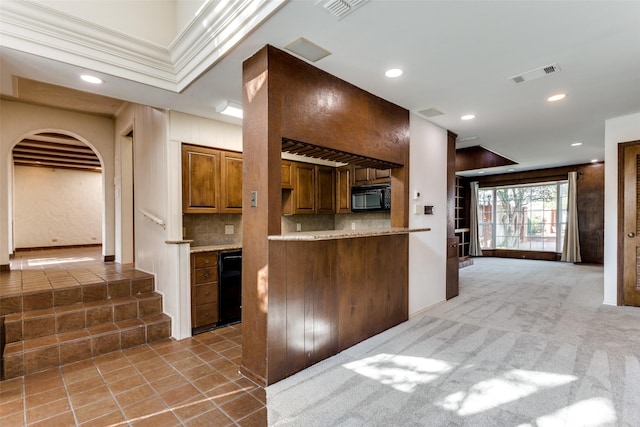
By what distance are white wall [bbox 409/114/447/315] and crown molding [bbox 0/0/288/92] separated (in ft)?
8.37

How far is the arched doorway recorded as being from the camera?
7.01 metres

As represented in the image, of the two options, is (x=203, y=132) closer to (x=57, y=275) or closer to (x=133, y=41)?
(x=133, y=41)

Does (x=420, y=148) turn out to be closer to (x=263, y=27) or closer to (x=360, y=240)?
(x=360, y=240)

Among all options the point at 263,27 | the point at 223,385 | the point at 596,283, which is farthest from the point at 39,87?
the point at 596,283

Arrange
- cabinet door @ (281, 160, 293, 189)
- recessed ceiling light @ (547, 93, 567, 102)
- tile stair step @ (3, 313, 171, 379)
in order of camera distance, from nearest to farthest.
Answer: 1. tile stair step @ (3, 313, 171, 379)
2. recessed ceiling light @ (547, 93, 567, 102)
3. cabinet door @ (281, 160, 293, 189)

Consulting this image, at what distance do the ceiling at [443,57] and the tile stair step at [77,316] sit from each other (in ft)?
7.27

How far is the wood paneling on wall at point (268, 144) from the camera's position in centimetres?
236

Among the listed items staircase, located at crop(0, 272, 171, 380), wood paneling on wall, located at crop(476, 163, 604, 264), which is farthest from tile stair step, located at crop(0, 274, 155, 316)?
wood paneling on wall, located at crop(476, 163, 604, 264)

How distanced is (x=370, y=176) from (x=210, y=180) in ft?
7.80

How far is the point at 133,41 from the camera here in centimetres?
263

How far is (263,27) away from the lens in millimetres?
2100

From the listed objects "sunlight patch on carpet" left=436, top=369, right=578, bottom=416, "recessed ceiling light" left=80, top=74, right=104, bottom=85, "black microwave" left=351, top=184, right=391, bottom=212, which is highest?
"recessed ceiling light" left=80, top=74, right=104, bottom=85

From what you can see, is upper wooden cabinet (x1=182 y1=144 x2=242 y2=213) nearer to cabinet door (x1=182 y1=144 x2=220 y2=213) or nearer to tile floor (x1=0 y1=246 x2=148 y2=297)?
cabinet door (x1=182 y1=144 x2=220 y2=213)

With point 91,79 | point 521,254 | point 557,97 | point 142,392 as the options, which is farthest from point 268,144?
point 521,254
